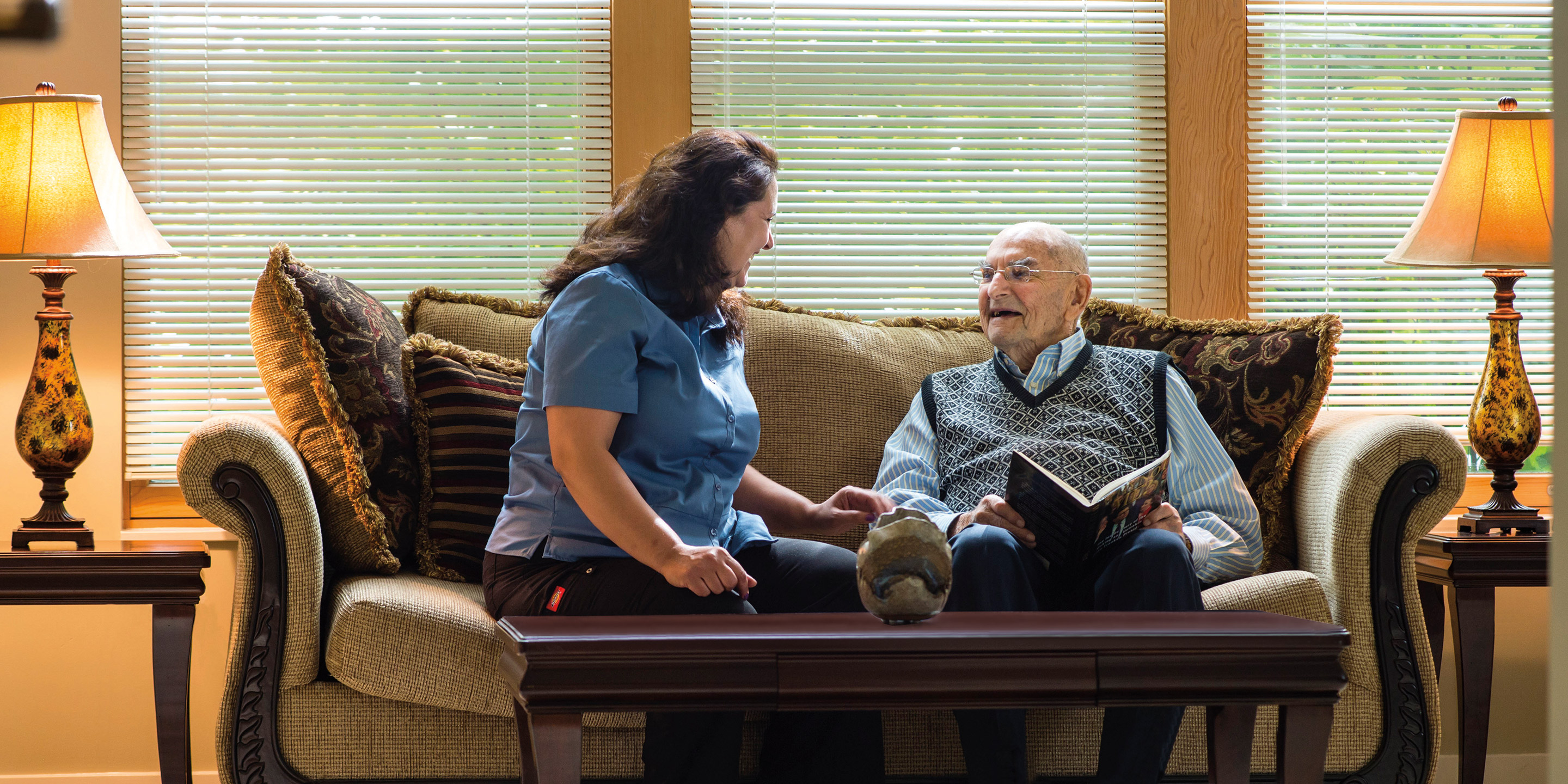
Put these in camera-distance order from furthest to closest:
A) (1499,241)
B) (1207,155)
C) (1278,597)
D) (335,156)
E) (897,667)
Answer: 1. (1207,155)
2. (335,156)
3. (1499,241)
4. (1278,597)
5. (897,667)

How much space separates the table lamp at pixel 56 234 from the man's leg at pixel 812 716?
1.27m

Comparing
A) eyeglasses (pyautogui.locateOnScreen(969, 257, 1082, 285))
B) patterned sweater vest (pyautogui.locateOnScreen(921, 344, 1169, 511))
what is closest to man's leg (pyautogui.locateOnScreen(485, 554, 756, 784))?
patterned sweater vest (pyautogui.locateOnScreen(921, 344, 1169, 511))

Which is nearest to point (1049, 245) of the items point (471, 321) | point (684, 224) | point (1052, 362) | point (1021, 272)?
point (1021, 272)

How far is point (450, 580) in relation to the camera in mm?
2156

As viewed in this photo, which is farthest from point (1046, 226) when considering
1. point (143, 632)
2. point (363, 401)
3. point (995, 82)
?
point (143, 632)

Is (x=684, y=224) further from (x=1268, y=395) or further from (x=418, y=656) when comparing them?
(x=1268, y=395)

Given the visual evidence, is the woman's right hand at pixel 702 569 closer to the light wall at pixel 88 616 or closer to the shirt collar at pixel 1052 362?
the shirt collar at pixel 1052 362

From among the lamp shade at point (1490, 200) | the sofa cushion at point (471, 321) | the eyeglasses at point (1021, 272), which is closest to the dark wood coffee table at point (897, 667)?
the eyeglasses at point (1021, 272)

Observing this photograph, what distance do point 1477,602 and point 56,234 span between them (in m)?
2.66

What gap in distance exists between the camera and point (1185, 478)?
219 cm

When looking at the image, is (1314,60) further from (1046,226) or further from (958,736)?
(958,736)

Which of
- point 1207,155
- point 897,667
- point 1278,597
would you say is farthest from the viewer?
point 1207,155

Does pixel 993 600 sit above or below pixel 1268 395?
below

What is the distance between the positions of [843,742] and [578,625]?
0.59 m
